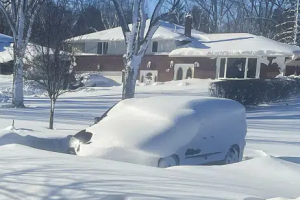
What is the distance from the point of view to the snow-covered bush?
1918cm

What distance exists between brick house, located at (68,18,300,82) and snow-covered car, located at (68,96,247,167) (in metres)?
23.7

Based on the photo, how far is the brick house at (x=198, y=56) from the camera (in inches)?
1331

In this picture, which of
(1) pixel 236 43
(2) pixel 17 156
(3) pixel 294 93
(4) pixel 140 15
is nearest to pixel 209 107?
(2) pixel 17 156

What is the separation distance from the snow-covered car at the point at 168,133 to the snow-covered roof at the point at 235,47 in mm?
24771

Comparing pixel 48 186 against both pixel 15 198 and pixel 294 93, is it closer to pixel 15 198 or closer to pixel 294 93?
pixel 15 198

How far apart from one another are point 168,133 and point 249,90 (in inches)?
493

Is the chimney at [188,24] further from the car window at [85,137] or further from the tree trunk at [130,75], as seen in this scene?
the car window at [85,137]

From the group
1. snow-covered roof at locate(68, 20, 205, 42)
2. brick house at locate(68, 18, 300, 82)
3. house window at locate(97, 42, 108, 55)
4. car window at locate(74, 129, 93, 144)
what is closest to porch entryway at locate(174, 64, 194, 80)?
brick house at locate(68, 18, 300, 82)

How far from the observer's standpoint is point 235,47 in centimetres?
3431

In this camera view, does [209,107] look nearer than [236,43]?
Yes

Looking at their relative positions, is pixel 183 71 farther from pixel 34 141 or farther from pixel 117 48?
pixel 34 141

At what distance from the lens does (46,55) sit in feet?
44.8

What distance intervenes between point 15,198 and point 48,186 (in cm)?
34

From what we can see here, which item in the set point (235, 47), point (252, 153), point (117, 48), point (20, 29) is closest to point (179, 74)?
point (235, 47)
